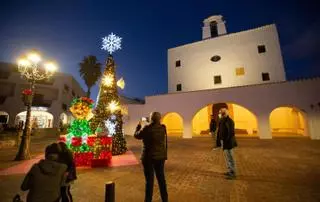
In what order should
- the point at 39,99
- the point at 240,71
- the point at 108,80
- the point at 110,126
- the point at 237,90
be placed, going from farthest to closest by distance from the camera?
the point at 39,99, the point at 240,71, the point at 237,90, the point at 108,80, the point at 110,126

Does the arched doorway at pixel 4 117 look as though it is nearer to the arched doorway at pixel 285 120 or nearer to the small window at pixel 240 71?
the small window at pixel 240 71

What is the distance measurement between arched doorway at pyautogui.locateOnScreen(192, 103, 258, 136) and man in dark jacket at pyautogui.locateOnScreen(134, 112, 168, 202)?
51.8ft

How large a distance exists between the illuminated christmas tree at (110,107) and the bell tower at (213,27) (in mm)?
18078

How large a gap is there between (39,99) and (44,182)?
30974 millimetres

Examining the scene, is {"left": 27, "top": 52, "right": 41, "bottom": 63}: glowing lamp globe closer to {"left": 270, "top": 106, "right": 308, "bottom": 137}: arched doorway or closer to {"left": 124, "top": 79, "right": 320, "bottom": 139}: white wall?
{"left": 124, "top": 79, "right": 320, "bottom": 139}: white wall

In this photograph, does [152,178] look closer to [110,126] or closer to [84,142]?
[84,142]

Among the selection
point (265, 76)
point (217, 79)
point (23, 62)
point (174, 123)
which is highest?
point (217, 79)

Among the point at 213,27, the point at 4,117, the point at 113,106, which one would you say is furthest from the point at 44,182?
the point at 4,117

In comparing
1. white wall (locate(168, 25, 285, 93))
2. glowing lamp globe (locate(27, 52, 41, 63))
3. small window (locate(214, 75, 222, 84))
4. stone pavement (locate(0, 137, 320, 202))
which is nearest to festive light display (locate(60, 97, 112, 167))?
stone pavement (locate(0, 137, 320, 202))

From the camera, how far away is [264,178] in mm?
4746

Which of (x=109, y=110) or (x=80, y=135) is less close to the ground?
(x=109, y=110)

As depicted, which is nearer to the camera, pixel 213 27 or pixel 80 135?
pixel 80 135

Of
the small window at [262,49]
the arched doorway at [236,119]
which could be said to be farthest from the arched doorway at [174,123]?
the small window at [262,49]

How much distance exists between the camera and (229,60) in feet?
65.6
